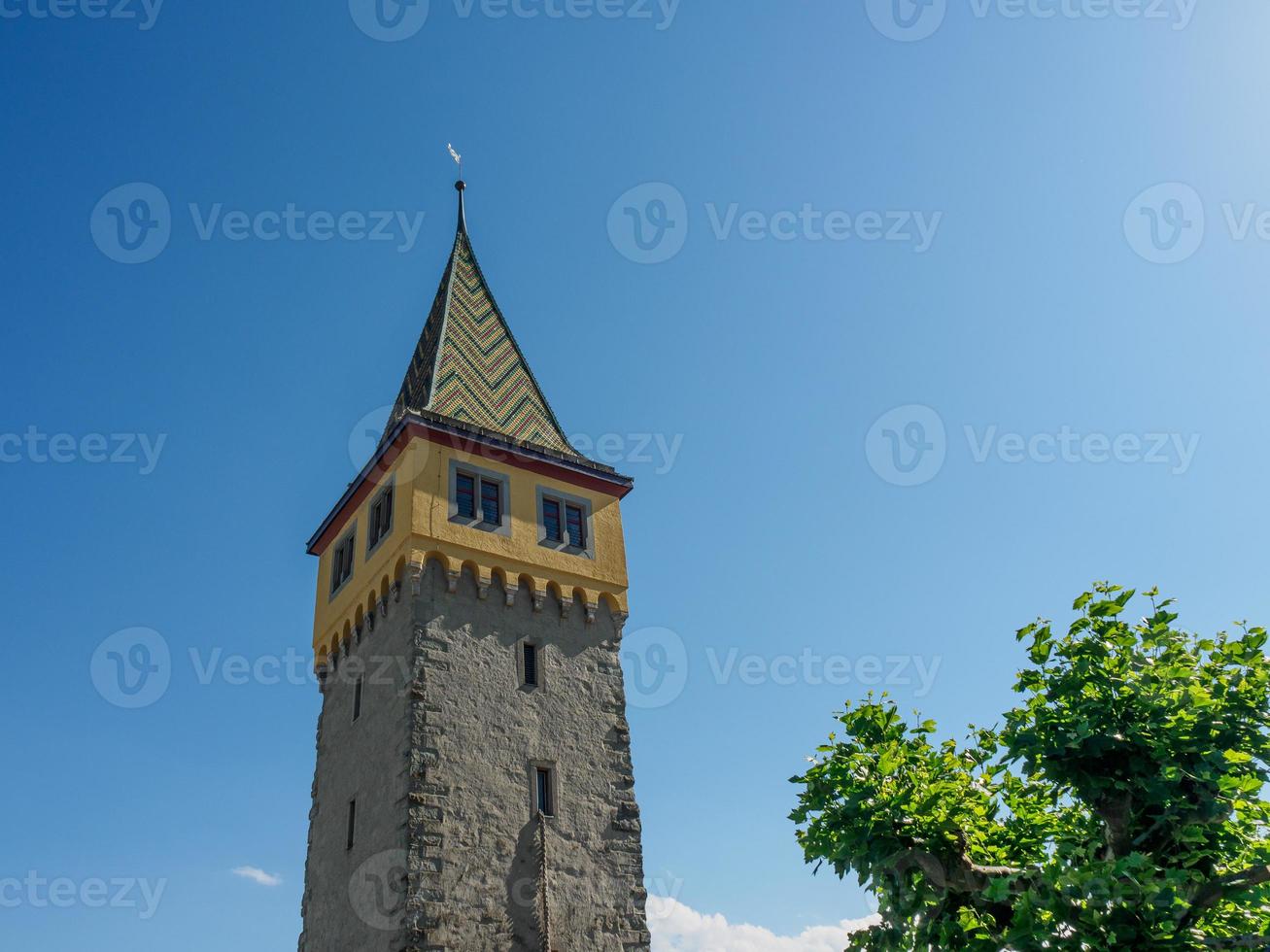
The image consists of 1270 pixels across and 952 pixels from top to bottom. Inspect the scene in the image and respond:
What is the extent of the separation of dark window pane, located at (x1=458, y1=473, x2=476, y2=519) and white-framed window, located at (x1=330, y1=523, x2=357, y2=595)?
11.1 feet

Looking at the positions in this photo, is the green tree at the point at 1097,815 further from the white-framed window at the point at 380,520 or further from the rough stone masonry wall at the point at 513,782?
the white-framed window at the point at 380,520

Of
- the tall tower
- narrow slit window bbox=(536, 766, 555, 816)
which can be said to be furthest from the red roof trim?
narrow slit window bbox=(536, 766, 555, 816)

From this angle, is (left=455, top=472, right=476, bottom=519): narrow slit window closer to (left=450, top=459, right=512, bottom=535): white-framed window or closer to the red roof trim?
(left=450, top=459, right=512, bottom=535): white-framed window

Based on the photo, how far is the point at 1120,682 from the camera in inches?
534

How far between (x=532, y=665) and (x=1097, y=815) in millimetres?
11574

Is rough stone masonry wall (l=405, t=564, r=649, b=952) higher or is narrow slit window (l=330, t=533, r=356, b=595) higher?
narrow slit window (l=330, t=533, r=356, b=595)

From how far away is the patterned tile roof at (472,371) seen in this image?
81.3 feet

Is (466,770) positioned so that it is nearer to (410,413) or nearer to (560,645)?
(560,645)

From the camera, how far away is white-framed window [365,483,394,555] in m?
22.8

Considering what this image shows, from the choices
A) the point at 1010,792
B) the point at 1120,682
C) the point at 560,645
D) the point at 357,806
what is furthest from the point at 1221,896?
the point at 357,806

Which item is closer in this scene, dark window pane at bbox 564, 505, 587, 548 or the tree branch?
the tree branch

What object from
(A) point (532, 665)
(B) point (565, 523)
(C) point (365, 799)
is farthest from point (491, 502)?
(C) point (365, 799)

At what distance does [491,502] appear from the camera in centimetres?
2312

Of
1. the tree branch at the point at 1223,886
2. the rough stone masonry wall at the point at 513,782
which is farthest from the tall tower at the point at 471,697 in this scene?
the tree branch at the point at 1223,886
